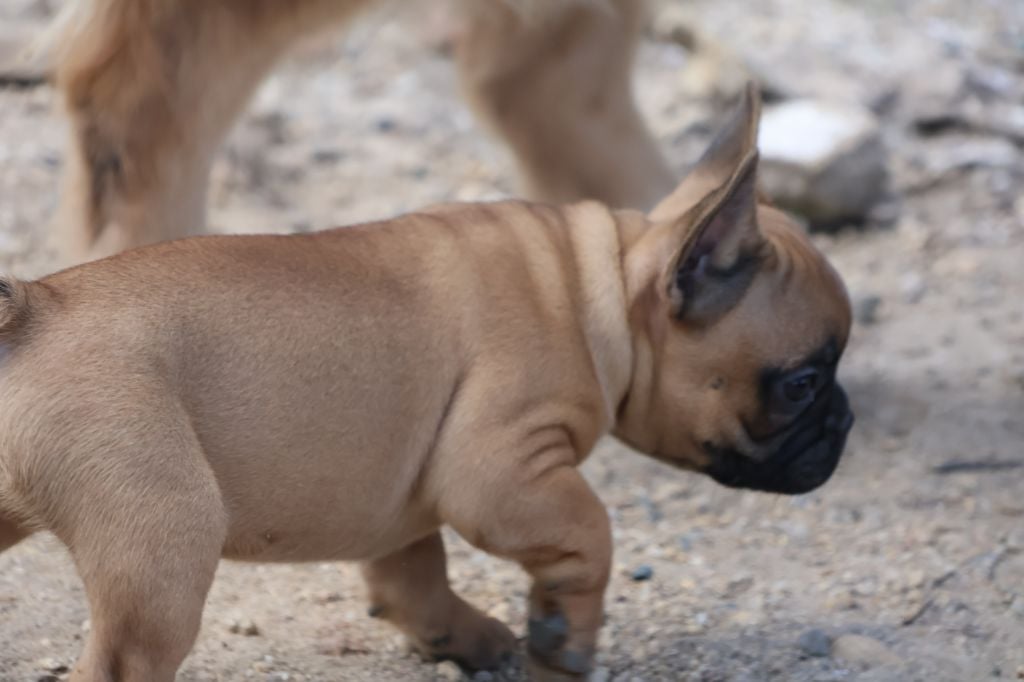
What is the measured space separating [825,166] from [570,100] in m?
0.95

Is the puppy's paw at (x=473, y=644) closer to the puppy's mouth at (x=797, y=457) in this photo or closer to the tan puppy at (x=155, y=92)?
the puppy's mouth at (x=797, y=457)

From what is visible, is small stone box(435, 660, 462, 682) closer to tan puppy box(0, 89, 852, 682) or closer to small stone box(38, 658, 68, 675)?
tan puppy box(0, 89, 852, 682)

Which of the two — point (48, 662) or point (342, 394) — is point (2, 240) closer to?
point (48, 662)

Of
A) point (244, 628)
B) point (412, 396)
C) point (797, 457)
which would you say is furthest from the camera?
point (244, 628)

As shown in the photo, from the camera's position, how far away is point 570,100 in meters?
4.47

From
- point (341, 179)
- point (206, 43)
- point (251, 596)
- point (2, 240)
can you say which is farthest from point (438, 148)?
point (251, 596)

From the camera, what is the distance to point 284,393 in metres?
2.42

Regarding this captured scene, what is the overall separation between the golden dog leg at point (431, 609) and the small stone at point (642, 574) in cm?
40

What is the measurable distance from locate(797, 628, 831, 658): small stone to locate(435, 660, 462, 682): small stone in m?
0.66

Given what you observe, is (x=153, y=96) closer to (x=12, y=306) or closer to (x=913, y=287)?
(x=12, y=306)

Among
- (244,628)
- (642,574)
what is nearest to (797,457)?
(642,574)

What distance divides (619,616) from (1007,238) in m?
2.48

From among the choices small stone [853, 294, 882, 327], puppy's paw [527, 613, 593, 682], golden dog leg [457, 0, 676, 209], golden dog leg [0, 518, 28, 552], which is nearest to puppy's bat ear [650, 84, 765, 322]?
puppy's paw [527, 613, 593, 682]

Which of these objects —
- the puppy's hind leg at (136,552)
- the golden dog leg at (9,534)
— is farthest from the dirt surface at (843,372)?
the puppy's hind leg at (136,552)
